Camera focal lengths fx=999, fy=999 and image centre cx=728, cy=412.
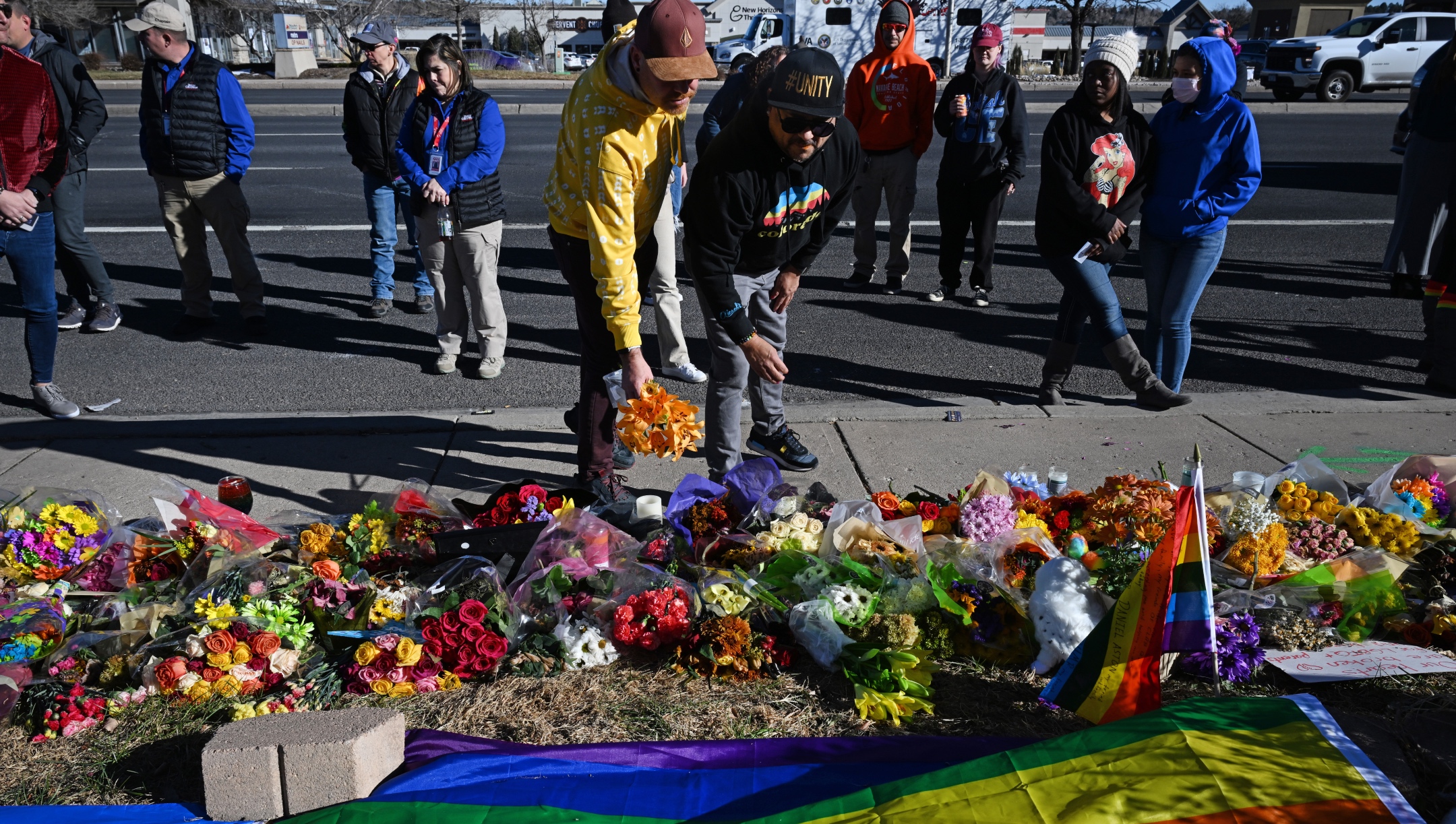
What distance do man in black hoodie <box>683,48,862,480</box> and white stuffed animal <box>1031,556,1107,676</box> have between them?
1.23m

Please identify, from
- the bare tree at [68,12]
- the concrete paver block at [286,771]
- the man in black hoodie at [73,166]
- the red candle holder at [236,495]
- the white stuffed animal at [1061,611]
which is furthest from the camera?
the bare tree at [68,12]

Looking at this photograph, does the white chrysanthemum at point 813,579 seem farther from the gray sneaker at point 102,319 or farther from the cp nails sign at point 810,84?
the gray sneaker at point 102,319

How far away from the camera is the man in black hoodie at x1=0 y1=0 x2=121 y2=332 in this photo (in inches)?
210

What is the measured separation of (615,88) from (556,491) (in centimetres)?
144

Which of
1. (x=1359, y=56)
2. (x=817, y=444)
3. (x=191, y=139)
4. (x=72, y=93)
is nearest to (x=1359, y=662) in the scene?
(x=817, y=444)

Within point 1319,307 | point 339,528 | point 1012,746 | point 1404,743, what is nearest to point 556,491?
point 339,528

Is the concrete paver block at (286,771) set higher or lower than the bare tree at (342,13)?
lower

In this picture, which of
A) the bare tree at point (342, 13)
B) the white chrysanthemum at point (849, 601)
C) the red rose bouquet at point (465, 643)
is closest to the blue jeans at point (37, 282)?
the red rose bouquet at point (465, 643)

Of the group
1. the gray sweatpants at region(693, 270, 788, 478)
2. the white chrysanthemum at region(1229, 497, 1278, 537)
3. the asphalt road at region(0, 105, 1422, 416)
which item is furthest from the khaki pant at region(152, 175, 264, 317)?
the white chrysanthemum at region(1229, 497, 1278, 537)

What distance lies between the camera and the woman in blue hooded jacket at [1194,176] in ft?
14.5

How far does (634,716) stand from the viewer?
2695 mm

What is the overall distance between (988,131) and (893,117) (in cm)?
67

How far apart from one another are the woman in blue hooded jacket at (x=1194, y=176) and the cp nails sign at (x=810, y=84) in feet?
7.01

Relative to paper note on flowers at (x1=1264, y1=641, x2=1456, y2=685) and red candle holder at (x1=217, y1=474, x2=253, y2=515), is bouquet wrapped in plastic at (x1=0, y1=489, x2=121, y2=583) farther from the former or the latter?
paper note on flowers at (x1=1264, y1=641, x2=1456, y2=685)
